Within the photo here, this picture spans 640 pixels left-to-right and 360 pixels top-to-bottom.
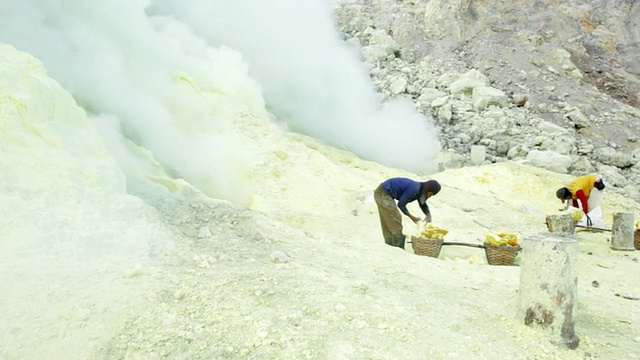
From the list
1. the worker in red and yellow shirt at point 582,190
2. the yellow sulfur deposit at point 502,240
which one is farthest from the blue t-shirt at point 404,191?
the worker in red and yellow shirt at point 582,190

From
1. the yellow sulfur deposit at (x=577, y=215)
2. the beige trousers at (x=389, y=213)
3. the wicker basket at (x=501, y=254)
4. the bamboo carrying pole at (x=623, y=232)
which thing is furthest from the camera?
the yellow sulfur deposit at (x=577, y=215)

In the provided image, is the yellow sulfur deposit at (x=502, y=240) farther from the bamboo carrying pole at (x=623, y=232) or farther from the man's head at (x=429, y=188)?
the bamboo carrying pole at (x=623, y=232)

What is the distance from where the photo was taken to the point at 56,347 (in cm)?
299

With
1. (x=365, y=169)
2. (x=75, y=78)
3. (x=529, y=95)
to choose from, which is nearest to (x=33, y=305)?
(x=75, y=78)

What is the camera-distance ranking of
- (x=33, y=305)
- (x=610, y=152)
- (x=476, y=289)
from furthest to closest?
(x=610, y=152), (x=476, y=289), (x=33, y=305)

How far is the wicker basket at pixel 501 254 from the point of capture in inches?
223

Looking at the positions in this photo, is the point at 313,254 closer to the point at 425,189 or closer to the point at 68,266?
the point at 425,189

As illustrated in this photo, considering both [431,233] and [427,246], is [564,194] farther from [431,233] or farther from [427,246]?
[427,246]

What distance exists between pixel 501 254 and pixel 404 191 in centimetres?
120

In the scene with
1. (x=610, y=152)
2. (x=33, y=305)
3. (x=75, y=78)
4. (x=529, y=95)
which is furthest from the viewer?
(x=529, y=95)

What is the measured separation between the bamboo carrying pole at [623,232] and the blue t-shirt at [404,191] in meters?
2.75

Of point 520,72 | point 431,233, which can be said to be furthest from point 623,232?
point 520,72

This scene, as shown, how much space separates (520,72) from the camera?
51.0 ft

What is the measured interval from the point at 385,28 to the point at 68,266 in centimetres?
1506
